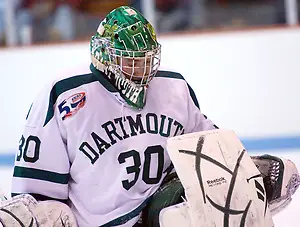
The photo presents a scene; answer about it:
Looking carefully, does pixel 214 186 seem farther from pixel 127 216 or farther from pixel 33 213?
pixel 33 213

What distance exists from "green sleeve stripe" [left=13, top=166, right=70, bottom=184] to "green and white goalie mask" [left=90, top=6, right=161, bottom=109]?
0.27 meters

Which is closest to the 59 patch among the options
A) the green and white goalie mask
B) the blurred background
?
the green and white goalie mask

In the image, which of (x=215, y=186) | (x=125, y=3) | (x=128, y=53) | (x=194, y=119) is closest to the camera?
(x=215, y=186)

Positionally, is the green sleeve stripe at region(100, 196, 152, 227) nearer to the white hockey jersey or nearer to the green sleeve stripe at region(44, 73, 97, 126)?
the white hockey jersey

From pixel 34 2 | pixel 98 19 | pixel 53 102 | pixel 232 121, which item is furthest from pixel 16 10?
pixel 53 102

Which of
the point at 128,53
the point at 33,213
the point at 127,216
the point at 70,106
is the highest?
the point at 128,53

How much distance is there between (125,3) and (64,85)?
3373 millimetres

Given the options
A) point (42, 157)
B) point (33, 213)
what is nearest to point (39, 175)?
point (42, 157)

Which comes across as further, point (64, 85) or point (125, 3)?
point (125, 3)

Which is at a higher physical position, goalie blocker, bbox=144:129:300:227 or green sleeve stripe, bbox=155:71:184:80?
green sleeve stripe, bbox=155:71:184:80

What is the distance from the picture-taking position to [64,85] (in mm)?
1991

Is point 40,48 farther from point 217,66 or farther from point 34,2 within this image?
point 217,66

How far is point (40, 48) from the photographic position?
5012mm

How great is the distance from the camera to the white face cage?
1.93 m
